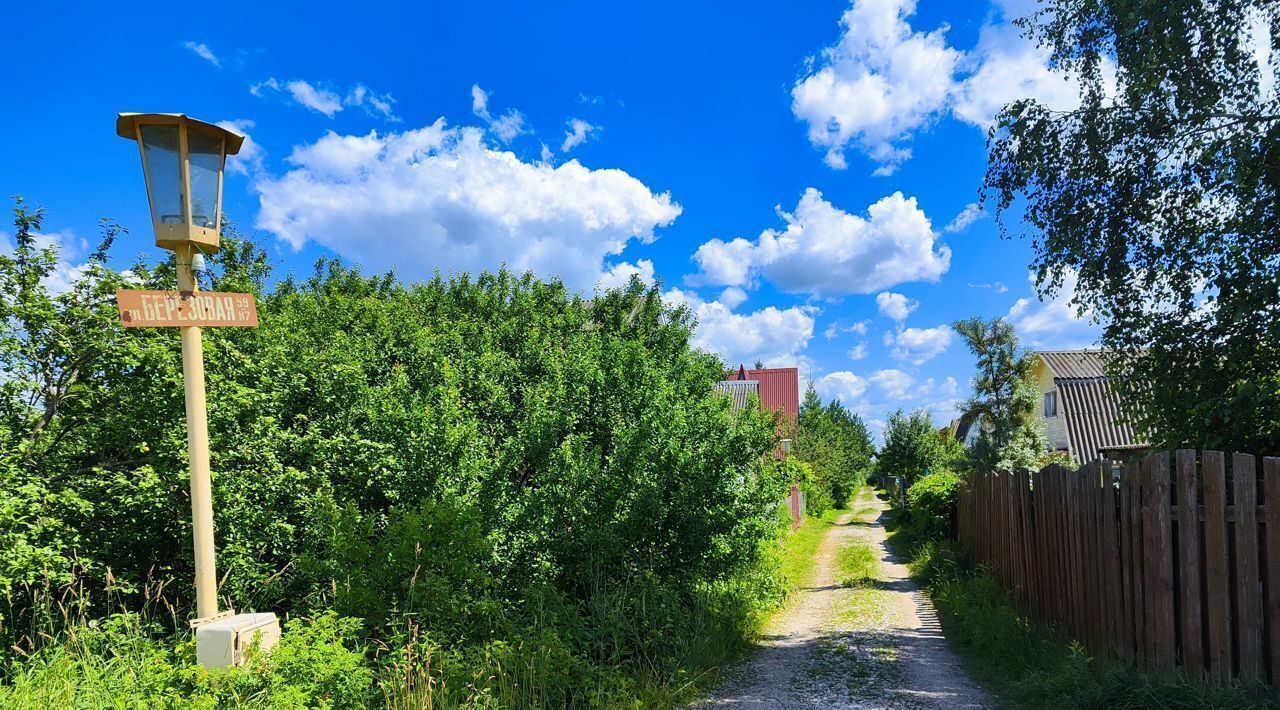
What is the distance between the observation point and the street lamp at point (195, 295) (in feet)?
13.2

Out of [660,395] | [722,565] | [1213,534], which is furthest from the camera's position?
[660,395]

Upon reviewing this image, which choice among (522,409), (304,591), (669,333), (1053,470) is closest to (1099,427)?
(669,333)

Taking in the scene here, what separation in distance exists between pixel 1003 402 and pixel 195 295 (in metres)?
20.5

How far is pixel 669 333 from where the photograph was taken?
1712cm

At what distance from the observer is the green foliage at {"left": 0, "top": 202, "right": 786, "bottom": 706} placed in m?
5.79

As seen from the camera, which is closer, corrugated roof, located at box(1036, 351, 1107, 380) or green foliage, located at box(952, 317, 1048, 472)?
green foliage, located at box(952, 317, 1048, 472)

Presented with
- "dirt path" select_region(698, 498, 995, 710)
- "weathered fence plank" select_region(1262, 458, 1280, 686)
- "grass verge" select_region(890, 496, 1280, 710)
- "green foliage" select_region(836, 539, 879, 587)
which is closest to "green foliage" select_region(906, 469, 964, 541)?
"green foliage" select_region(836, 539, 879, 587)

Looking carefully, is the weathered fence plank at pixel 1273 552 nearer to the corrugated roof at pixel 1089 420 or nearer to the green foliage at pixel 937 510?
the green foliage at pixel 937 510

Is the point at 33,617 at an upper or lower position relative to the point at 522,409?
lower

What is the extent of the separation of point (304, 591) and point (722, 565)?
16.2 feet

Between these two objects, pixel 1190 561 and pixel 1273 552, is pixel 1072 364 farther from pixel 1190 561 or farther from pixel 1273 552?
pixel 1273 552

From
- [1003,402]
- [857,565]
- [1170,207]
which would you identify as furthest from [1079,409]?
[1170,207]

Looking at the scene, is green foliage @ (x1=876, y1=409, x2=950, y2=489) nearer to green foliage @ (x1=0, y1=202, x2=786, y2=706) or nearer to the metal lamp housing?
green foliage @ (x1=0, y1=202, x2=786, y2=706)

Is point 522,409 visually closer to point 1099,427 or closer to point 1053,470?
point 1053,470
